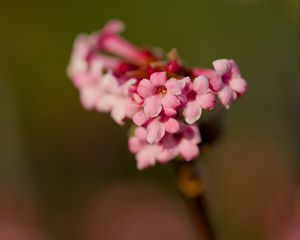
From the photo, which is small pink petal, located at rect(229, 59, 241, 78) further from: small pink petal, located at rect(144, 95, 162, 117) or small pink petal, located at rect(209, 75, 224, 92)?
small pink petal, located at rect(144, 95, 162, 117)

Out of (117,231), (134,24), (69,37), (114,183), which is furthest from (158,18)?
(117,231)

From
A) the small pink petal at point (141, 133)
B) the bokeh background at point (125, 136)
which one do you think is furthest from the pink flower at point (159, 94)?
the bokeh background at point (125, 136)

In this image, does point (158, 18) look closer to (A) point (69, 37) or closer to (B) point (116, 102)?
(A) point (69, 37)

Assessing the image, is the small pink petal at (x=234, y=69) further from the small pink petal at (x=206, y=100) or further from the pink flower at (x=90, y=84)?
the pink flower at (x=90, y=84)

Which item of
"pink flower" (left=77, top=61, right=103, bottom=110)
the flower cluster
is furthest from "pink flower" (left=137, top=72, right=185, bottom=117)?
"pink flower" (left=77, top=61, right=103, bottom=110)

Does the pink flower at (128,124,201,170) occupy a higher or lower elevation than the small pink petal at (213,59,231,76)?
lower

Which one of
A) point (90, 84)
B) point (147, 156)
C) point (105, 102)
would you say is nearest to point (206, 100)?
point (147, 156)

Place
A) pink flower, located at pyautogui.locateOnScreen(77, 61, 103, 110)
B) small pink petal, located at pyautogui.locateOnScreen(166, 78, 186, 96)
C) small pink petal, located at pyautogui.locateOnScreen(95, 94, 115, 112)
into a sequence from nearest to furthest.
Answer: small pink petal, located at pyautogui.locateOnScreen(166, 78, 186, 96) < small pink petal, located at pyautogui.locateOnScreen(95, 94, 115, 112) < pink flower, located at pyautogui.locateOnScreen(77, 61, 103, 110)
